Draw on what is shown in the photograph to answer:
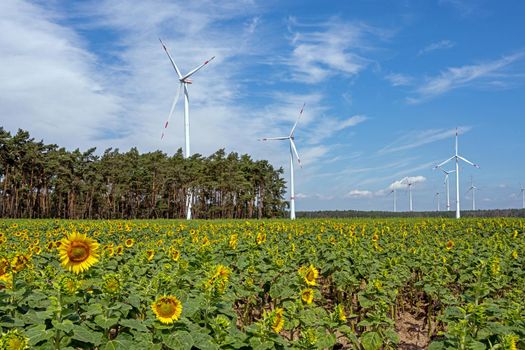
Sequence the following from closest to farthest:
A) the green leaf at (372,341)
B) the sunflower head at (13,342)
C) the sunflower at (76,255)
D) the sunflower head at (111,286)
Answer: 1. the sunflower head at (13,342)
2. the sunflower head at (111,286)
3. the sunflower at (76,255)
4. the green leaf at (372,341)

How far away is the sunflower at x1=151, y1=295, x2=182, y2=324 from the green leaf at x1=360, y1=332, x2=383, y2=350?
2.32m

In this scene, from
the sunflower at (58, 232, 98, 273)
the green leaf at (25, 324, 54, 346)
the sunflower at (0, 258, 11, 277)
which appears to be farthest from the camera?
the sunflower at (0, 258, 11, 277)

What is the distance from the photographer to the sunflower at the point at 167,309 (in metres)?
3.36

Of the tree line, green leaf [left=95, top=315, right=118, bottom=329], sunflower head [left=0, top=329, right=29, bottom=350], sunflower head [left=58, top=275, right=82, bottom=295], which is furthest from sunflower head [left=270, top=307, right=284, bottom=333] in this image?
the tree line

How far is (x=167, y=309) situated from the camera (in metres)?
3.37

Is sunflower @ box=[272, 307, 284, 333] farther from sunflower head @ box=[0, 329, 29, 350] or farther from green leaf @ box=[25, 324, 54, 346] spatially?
sunflower head @ box=[0, 329, 29, 350]

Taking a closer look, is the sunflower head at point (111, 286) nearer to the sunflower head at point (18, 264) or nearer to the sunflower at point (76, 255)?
the sunflower at point (76, 255)

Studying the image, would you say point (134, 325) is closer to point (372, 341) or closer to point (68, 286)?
point (68, 286)

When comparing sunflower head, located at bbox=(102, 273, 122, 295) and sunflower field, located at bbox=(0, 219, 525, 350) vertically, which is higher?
sunflower head, located at bbox=(102, 273, 122, 295)

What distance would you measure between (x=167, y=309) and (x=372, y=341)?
2456mm

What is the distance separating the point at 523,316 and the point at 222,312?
313 centimetres

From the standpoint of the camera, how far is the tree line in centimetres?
6047

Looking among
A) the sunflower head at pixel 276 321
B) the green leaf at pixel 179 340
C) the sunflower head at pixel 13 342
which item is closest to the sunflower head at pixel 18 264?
the sunflower head at pixel 13 342

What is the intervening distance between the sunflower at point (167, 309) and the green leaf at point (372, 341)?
232cm
